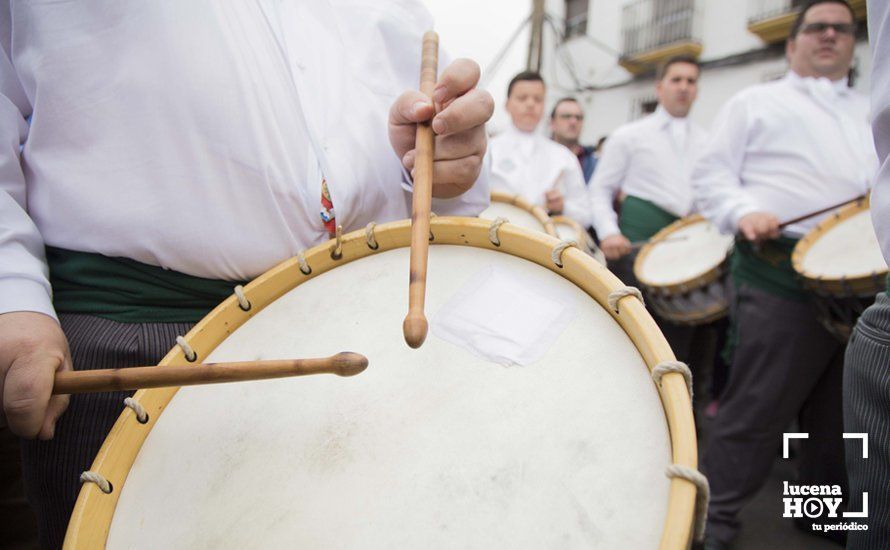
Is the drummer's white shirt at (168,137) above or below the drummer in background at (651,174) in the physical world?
above

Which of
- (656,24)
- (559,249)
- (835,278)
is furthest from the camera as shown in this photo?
(656,24)

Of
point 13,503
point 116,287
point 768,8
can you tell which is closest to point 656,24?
point 768,8

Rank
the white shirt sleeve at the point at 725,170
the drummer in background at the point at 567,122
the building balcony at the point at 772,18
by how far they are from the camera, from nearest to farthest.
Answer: the white shirt sleeve at the point at 725,170
the drummer in background at the point at 567,122
the building balcony at the point at 772,18

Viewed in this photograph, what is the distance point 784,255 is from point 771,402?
55 cm

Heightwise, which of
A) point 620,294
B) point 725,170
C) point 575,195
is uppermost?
point 620,294

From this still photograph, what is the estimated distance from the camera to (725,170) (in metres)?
2.37

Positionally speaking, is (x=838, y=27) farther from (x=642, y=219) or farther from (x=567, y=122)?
(x=567, y=122)

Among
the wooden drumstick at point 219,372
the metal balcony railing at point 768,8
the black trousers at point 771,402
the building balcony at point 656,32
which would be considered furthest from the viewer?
the building balcony at point 656,32

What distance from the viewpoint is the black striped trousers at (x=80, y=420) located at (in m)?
0.93

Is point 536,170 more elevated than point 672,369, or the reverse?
point 672,369

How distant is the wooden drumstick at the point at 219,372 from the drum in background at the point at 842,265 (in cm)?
165

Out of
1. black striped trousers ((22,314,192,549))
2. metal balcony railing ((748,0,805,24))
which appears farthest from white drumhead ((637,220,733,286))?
metal balcony railing ((748,0,805,24))

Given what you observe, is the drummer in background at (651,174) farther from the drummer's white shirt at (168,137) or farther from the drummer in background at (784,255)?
the drummer's white shirt at (168,137)

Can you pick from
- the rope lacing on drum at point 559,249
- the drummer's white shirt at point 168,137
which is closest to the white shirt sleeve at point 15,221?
the drummer's white shirt at point 168,137
